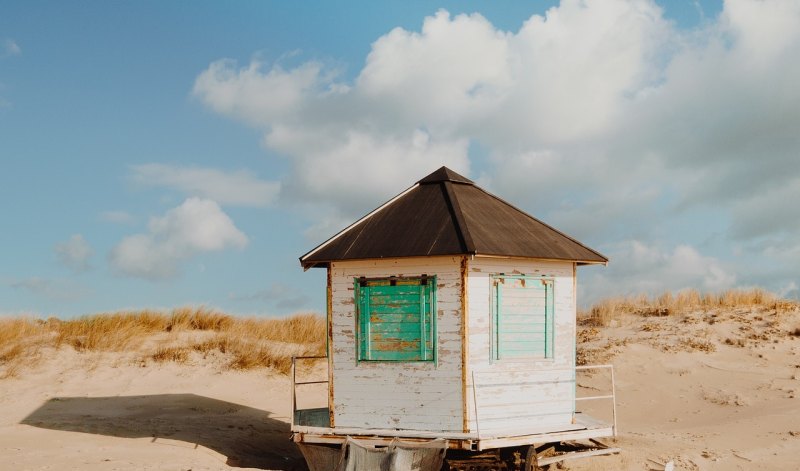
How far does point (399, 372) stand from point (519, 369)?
2.09 m

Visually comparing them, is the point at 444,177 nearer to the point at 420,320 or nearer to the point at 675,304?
the point at 420,320

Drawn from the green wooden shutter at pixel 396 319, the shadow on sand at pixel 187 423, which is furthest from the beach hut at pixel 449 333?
the shadow on sand at pixel 187 423

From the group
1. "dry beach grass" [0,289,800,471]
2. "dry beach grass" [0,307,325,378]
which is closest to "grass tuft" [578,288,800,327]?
"dry beach grass" [0,289,800,471]

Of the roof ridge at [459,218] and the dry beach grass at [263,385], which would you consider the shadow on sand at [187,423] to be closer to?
the dry beach grass at [263,385]

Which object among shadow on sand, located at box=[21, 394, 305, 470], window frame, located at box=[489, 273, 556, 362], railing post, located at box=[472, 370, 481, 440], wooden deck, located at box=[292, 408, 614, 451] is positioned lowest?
shadow on sand, located at box=[21, 394, 305, 470]

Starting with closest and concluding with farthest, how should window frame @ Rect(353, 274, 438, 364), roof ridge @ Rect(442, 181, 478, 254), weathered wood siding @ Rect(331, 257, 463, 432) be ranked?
roof ridge @ Rect(442, 181, 478, 254) < weathered wood siding @ Rect(331, 257, 463, 432) < window frame @ Rect(353, 274, 438, 364)

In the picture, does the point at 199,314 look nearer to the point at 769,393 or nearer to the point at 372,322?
the point at 372,322

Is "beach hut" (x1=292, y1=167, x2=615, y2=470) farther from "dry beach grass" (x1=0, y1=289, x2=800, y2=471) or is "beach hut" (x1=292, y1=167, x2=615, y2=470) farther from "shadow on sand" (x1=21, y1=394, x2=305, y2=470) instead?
"shadow on sand" (x1=21, y1=394, x2=305, y2=470)

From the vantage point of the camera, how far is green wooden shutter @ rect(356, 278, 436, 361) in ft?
A: 40.8

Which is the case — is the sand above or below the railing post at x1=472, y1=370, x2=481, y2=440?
below

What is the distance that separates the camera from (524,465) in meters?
12.7

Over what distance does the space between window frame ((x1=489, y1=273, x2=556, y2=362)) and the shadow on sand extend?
230 inches

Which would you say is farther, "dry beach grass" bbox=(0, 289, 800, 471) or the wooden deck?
"dry beach grass" bbox=(0, 289, 800, 471)

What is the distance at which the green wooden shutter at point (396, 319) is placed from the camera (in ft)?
40.8
